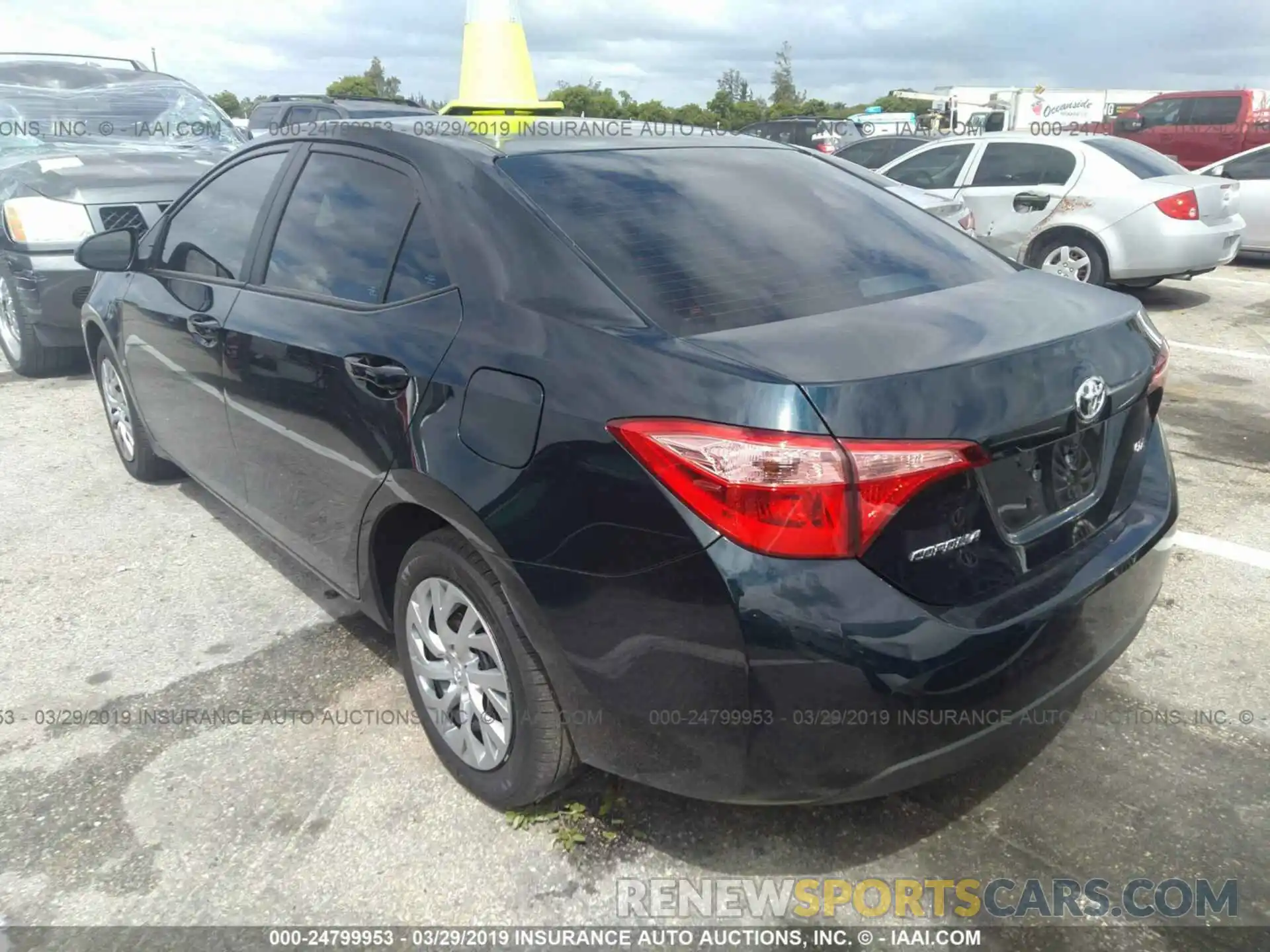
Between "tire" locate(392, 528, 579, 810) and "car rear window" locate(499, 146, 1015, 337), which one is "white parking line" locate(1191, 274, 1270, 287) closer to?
"car rear window" locate(499, 146, 1015, 337)

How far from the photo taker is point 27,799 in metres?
2.64

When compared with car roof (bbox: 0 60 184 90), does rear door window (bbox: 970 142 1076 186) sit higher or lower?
lower

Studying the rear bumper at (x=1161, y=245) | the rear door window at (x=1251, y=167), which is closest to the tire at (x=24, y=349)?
the rear bumper at (x=1161, y=245)

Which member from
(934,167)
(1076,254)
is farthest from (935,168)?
(1076,254)

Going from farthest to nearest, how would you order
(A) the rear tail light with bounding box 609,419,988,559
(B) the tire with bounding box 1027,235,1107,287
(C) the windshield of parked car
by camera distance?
(B) the tire with bounding box 1027,235,1107,287 < (C) the windshield of parked car < (A) the rear tail light with bounding box 609,419,988,559

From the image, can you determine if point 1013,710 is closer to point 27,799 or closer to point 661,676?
point 661,676

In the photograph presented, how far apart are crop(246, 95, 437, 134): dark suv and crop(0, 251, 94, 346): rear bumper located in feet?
23.6

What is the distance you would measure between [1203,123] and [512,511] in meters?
17.2

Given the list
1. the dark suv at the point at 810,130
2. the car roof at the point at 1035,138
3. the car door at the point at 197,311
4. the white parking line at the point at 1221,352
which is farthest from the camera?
the dark suv at the point at 810,130

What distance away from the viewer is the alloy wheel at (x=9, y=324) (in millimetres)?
6484

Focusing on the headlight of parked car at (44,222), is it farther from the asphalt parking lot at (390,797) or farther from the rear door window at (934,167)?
the rear door window at (934,167)

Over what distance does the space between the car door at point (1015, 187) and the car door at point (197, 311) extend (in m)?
7.01

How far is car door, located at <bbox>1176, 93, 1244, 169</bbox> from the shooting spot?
50.1 ft

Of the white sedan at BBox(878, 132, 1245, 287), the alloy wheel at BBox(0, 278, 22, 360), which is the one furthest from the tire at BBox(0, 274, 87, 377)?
the white sedan at BBox(878, 132, 1245, 287)
